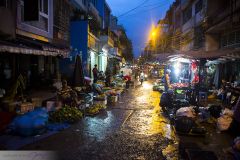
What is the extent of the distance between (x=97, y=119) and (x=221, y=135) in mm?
4913

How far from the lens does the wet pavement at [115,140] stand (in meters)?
6.72

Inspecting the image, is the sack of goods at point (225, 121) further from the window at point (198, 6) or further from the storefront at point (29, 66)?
the window at point (198, 6)

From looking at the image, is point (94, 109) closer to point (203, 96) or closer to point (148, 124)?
point (148, 124)

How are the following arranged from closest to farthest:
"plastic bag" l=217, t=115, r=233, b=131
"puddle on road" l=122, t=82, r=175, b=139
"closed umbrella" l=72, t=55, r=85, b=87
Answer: "puddle on road" l=122, t=82, r=175, b=139 < "plastic bag" l=217, t=115, r=233, b=131 < "closed umbrella" l=72, t=55, r=85, b=87

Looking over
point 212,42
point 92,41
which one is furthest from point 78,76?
point 212,42

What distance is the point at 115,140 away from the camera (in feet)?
25.9

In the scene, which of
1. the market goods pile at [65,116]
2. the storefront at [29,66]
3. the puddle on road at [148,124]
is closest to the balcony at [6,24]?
the storefront at [29,66]

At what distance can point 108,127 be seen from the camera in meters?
9.50

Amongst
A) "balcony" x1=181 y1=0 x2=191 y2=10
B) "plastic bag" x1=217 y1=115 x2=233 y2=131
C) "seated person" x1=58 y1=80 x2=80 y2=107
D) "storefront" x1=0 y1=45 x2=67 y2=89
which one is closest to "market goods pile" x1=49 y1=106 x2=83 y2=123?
"seated person" x1=58 y1=80 x2=80 y2=107

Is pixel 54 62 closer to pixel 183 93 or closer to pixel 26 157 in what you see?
pixel 183 93

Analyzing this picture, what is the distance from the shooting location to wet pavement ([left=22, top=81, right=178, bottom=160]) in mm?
6723

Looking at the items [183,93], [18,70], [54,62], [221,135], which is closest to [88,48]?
[54,62]

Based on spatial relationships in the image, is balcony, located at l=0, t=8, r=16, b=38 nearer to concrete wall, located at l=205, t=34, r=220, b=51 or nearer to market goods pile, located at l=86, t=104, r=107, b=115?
market goods pile, located at l=86, t=104, r=107, b=115

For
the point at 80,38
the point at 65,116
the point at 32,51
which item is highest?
the point at 80,38
